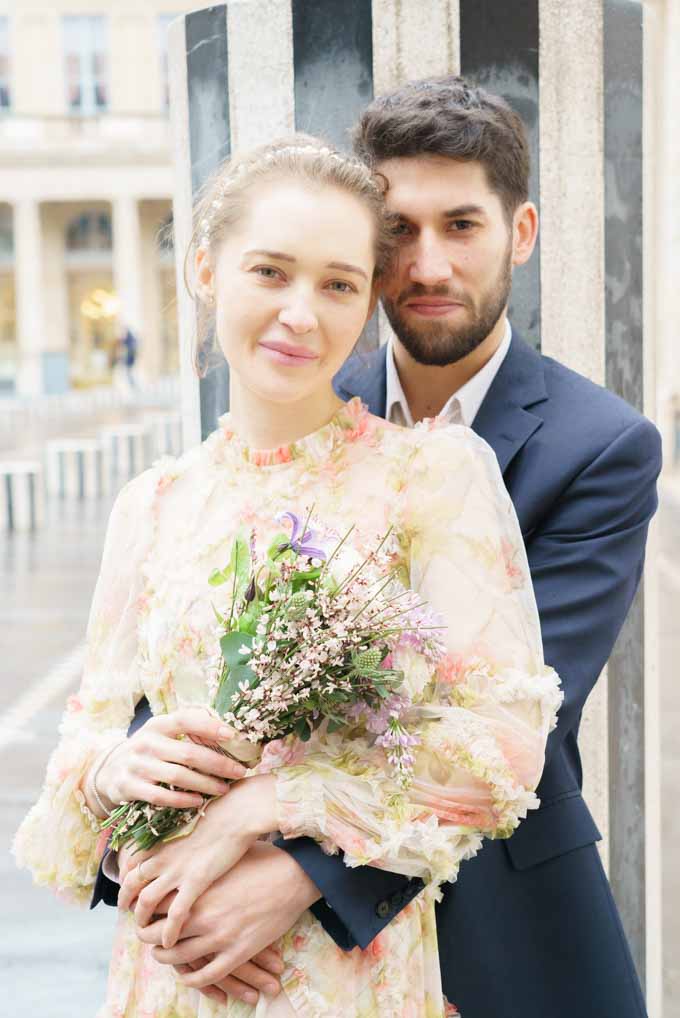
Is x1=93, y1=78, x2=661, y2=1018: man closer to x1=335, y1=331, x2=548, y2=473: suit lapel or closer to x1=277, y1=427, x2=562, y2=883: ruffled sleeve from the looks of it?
x1=335, y1=331, x2=548, y2=473: suit lapel

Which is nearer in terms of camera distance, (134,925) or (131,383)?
(134,925)

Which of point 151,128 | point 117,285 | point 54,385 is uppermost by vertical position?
point 151,128

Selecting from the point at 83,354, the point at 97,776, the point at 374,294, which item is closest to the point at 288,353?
Answer: the point at 374,294

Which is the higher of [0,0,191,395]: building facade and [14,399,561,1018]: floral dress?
[0,0,191,395]: building facade

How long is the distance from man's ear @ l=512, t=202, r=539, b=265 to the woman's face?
20.0 inches

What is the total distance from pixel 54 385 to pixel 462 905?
4472 centimetres

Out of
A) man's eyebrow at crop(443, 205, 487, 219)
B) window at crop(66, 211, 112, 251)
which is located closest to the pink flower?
man's eyebrow at crop(443, 205, 487, 219)

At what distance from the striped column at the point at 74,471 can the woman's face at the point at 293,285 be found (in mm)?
13844

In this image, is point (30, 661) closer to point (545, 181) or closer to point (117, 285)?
point (545, 181)

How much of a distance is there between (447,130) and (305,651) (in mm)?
1009

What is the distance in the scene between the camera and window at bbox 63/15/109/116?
4684 centimetres

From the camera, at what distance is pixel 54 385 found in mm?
45219

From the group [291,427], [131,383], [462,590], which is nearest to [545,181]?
[291,427]

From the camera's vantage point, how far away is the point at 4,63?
47.6 meters
